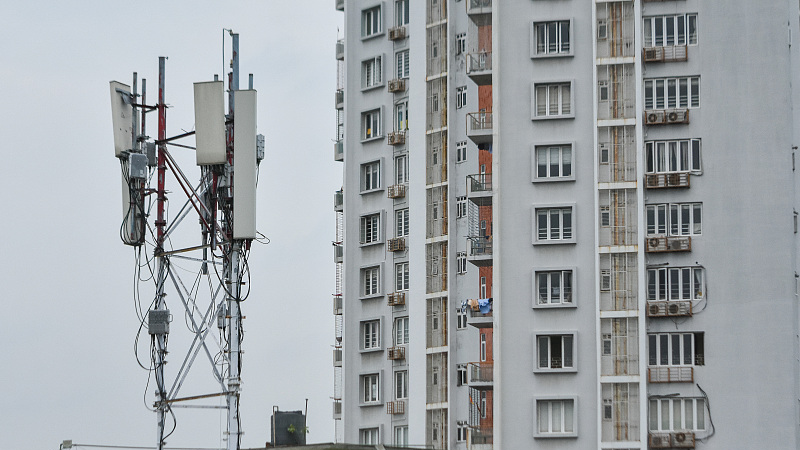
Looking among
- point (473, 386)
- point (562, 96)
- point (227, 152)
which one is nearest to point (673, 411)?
point (473, 386)

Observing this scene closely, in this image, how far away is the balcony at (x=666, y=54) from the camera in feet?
215

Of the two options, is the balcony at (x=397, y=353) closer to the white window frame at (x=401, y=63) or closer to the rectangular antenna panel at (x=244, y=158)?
the white window frame at (x=401, y=63)

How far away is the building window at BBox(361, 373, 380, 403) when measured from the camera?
7521 centimetres

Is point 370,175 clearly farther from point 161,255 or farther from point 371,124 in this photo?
point 161,255

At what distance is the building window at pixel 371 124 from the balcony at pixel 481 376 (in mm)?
15221

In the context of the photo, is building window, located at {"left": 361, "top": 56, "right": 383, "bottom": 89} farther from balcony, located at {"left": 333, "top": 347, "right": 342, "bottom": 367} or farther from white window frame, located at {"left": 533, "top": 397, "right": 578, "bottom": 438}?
white window frame, located at {"left": 533, "top": 397, "right": 578, "bottom": 438}

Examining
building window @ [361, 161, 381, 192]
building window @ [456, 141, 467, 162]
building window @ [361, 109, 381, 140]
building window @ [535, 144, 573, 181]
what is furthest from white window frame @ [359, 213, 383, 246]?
building window @ [535, 144, 573, 181]

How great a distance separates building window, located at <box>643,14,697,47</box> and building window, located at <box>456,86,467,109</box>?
38.6 ft

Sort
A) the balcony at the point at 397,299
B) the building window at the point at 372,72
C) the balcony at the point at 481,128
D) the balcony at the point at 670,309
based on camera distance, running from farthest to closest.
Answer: the building window at the point at 372,72
the balcony at the point at 397,299
the balcony at the point at 481,128
the balcony at the point at 670,309

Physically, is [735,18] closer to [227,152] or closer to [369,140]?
[369,140]

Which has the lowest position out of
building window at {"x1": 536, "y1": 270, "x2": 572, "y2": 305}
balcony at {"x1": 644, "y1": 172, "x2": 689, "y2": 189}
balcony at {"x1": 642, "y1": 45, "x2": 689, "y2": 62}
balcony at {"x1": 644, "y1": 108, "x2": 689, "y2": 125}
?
building window at {"x1": 536, "y1": 270, "x2": 572, "y2": 305}

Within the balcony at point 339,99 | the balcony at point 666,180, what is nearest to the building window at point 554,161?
the balcony at point 666,180

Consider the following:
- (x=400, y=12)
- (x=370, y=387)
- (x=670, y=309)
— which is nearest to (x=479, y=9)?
(x=400, y=12)

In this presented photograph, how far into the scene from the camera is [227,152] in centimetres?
4697
